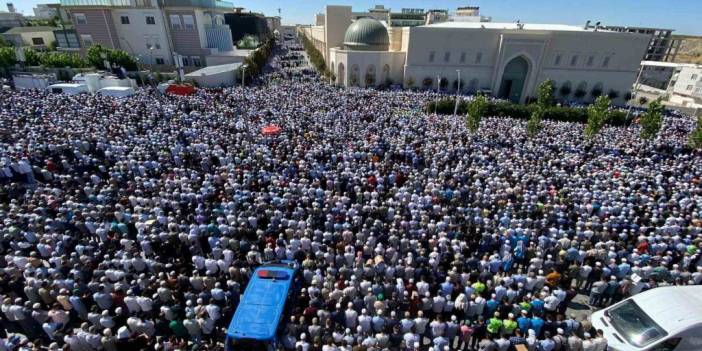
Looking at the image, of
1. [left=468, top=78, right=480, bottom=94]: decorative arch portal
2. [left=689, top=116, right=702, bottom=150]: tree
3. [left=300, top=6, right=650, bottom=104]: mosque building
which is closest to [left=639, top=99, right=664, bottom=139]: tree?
[left=689, top=116, right=702, bottom=150]: tree

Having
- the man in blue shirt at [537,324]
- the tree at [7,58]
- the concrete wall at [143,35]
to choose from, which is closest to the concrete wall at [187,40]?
the concrete wall at [143,35]

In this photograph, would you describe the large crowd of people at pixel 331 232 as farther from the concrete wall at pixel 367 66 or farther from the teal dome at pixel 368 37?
the teal dome at pixel 368 37

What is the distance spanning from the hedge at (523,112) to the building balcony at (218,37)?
3359 cm

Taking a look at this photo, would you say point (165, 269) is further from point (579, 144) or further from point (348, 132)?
point (579, 144)

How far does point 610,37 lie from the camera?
38.4 m

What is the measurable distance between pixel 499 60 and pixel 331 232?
37329 millimetres

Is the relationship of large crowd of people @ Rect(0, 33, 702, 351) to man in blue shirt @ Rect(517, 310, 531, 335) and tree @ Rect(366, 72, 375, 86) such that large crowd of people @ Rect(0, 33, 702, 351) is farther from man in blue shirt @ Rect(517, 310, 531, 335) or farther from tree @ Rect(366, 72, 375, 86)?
tree @ Rect(366, 72, 375, 86)

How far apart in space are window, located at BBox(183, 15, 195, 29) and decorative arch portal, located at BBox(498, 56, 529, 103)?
131 ft

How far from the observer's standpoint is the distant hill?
108750 millimetres

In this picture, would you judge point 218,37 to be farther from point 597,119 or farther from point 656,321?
point 656,321

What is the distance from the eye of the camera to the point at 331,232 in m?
11.4

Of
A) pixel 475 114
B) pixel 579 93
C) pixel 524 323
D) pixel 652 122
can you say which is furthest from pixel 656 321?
pixel 579 93

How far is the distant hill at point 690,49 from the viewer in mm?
108750

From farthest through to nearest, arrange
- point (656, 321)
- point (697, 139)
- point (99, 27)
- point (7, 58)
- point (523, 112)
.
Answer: point (99, 27) < point (7, 58) < point (523, 112) < point (697, 139) < point (656, 321)
